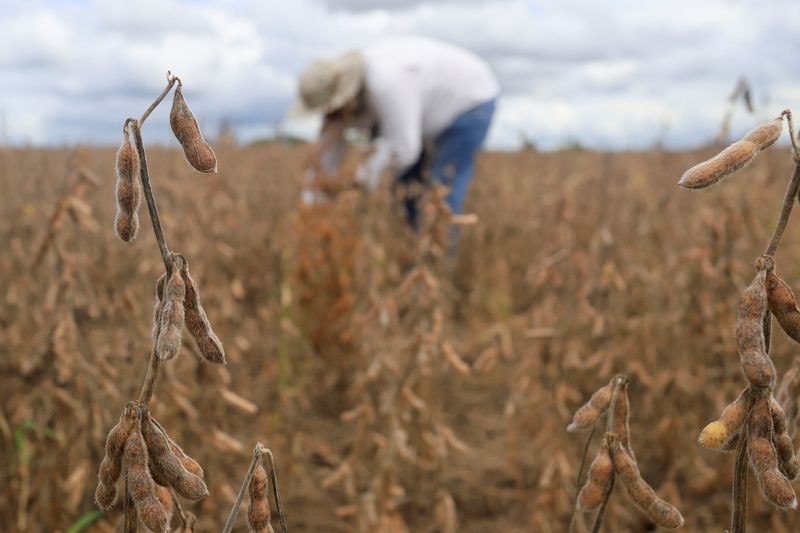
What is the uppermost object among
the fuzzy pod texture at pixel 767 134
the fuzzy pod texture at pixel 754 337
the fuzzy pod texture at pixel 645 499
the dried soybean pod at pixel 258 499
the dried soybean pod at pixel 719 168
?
the fuzzy pod texture at pixel 767 134

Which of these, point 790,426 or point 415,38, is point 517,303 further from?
point 790,426

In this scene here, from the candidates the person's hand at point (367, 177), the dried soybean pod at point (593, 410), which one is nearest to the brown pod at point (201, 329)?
the dried soybean pod at point (593, 410)

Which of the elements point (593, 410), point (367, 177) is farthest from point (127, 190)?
point (367, 177)

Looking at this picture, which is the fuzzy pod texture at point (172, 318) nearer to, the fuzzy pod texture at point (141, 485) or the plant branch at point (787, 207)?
the fuzzy pod texture at point (141, 485)

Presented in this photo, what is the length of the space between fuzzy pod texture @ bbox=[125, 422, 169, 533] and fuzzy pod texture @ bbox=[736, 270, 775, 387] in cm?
60

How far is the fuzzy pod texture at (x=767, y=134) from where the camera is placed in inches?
34.4

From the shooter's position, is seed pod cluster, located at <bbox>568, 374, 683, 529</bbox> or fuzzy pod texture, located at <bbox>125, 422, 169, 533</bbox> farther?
seed pod cluster, located at <bbox>568, 374, 683, 529</bbox>

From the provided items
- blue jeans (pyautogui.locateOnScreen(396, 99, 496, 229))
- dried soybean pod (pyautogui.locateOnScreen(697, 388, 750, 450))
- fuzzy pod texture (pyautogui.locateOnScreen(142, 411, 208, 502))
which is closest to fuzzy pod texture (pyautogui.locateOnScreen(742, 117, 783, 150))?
dried soybean pod (pyautogui.locateOnScreen(697, 388, 750, 450))

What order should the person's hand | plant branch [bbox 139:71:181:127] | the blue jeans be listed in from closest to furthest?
plant branch [bbox 139:71:181:127]
the person's hand
the blue jeans

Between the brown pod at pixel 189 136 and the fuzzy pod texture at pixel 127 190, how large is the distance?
5 cm

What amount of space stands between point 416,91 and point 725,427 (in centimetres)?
408

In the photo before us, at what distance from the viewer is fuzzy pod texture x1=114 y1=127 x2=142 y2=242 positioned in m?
0.88

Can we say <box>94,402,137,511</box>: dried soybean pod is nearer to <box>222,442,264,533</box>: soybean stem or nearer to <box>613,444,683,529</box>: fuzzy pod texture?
<box>222,442,264,533</box>: soybean stem

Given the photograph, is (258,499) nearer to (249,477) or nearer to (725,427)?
(249,477)
